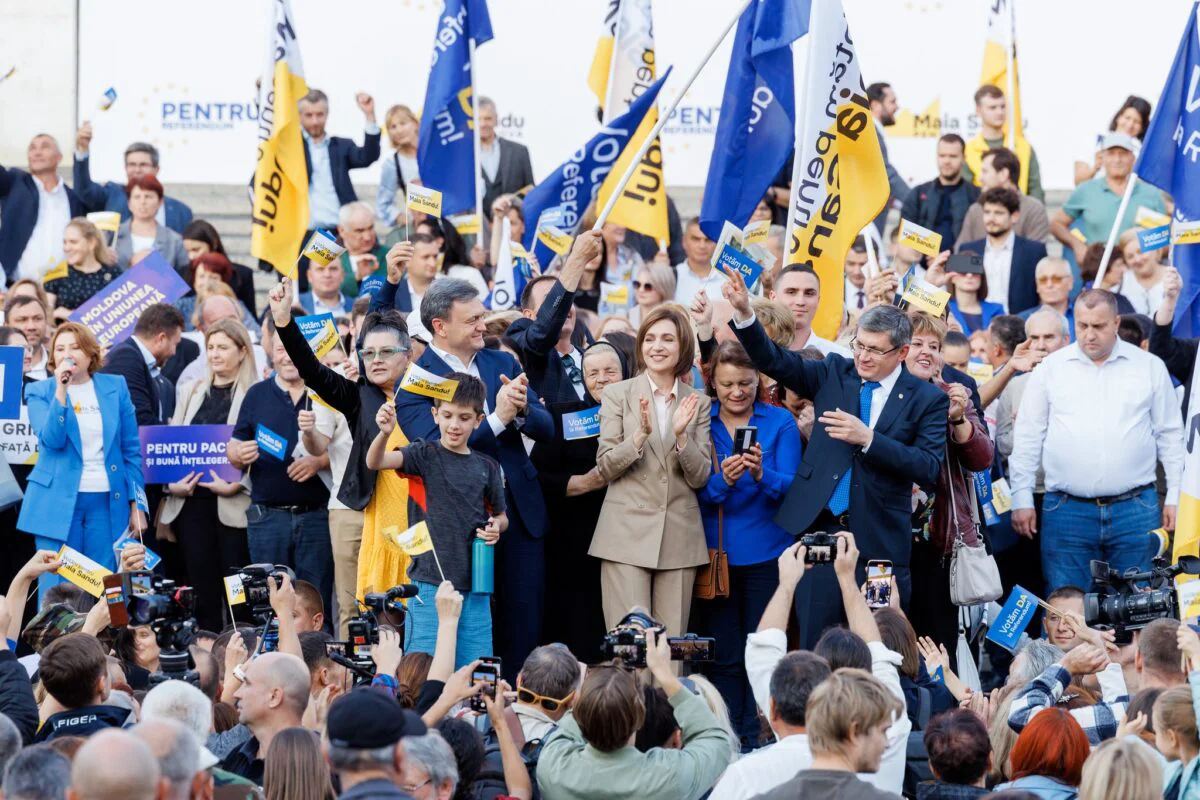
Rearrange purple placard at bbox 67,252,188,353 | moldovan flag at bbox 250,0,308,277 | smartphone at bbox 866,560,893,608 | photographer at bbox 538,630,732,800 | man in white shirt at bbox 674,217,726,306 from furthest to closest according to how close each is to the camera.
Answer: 1. man in white shirt at bbox 674,217,726,306
2. moldovan flag at bbox 250,0,308,277
3. purple placard at bbox 67,252,188,353
4. smartphone at bbox 866,560,893,608
5. photographer at bbox 538,630,732,800

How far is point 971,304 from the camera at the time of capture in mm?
12594

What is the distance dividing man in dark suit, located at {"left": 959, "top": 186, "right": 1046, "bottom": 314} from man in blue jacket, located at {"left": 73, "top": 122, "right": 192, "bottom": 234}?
6.27m

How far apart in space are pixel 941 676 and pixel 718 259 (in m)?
2.21

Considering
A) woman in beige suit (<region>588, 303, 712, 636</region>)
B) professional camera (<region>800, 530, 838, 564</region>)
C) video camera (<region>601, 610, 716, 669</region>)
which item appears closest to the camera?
video camera (<region>601, 610, 716, 669</region>)

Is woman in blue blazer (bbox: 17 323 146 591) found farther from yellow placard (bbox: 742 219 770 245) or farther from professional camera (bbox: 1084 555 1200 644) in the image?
professional camera (bbox: 1084 555 1200 644)

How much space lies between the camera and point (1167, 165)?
10.7 metres

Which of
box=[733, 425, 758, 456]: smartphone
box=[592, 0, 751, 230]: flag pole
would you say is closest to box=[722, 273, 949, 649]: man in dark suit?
box=[733, 425, 758, 456]: smartphone

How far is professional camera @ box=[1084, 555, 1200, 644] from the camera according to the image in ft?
24.5

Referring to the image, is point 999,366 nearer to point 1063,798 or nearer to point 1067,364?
point 1067,364

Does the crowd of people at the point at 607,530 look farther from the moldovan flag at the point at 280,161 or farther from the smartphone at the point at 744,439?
the moldovan flag at the point at 280,161

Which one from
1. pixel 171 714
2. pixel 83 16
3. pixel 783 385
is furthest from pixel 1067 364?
pixel 83 16

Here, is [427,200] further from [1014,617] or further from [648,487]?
[1014,617]

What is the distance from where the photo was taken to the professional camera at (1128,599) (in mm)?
7477

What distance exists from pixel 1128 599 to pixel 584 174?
16.9 feet
